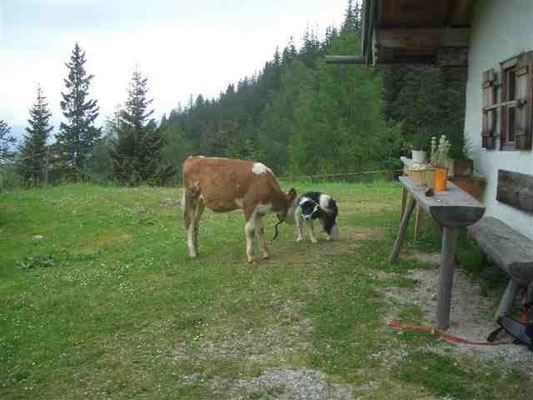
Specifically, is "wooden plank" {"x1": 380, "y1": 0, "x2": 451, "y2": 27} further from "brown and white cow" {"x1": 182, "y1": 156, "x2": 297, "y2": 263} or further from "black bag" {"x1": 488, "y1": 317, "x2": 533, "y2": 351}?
"black bag" {"x1": 488, "y1": 317, "x2": 533, "y2": 351}

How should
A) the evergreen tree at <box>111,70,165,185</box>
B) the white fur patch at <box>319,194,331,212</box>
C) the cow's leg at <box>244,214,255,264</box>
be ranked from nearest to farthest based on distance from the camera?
the cow's leg at <box>244,214,255,264</box> → the white fur patch at <box>319,194,331,212</box> → the evergreen tree at <box>111,70,165,185</box>

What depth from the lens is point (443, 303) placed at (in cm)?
501

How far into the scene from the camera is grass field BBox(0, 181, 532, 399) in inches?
160

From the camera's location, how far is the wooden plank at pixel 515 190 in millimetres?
5477

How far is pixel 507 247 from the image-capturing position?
5012 millimetres

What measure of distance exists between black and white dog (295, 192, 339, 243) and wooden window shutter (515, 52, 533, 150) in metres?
3.75

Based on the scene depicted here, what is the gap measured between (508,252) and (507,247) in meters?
0.21

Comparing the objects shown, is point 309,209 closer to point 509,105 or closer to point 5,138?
point 509,105

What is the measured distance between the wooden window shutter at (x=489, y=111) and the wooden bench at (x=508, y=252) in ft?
4.40

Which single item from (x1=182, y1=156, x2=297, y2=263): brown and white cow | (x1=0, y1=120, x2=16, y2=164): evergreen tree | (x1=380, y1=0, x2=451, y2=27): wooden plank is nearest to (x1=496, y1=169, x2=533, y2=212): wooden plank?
(x1=380, y1=0, x2=451, y2=27): wooden plank

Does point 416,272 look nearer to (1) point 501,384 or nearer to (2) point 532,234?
(2) point 532,234

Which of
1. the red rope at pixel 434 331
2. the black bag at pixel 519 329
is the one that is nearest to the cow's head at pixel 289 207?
the red rope at pixel 434 331

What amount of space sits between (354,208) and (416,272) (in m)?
6.33

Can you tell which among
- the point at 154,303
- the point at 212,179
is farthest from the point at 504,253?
the point at 212,179
